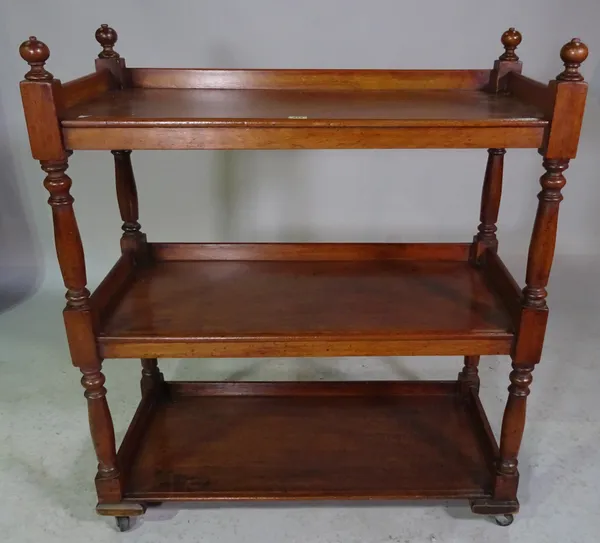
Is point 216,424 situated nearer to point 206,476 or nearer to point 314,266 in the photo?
point 206,476

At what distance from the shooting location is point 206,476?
71.2 inches

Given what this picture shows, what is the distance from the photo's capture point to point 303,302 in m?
1.73

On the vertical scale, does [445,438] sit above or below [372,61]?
below

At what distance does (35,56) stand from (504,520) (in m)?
1.57

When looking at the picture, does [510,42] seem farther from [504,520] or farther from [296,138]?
[504,520]

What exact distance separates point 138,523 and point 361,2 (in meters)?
2.05

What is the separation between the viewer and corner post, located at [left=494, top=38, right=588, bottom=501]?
1320 millimetres

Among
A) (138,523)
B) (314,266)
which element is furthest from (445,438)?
(138,523)

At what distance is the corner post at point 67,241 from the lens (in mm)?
1294

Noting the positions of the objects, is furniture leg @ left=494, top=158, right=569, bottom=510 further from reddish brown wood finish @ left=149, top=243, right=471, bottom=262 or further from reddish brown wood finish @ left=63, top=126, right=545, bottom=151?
reddish brown wood finish @ left=149, top=243, right=471, bottom=262

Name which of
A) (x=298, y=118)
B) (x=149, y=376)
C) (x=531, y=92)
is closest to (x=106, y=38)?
(x=298, y=118)

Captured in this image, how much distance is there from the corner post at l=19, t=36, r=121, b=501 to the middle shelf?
0.20 feet

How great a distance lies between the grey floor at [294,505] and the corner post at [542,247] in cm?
20

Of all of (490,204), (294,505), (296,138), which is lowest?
(294,505)
